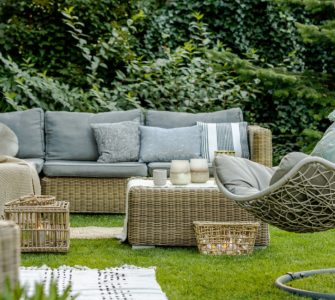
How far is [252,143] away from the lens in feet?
21.8

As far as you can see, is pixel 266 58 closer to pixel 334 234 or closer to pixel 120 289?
pixel 334 234

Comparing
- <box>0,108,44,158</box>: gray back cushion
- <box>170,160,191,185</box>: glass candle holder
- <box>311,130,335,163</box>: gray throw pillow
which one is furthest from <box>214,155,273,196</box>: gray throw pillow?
<box>0,108,44,158</box>: gray back cushion

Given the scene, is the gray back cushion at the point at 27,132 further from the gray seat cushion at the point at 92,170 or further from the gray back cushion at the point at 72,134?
the gray seat cushion at the point at 92,170

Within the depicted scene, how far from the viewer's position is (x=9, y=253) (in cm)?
199

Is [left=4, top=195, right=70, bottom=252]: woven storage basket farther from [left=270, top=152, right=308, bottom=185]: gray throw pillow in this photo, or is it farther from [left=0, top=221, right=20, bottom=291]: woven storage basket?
[left=0, top=221, right=20, bottom=291]: woven storage basket

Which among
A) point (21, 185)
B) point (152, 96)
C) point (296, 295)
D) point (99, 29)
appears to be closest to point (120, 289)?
point (296, 295)

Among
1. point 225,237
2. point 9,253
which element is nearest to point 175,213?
point 225,237

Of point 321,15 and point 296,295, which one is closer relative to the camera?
point 296,295

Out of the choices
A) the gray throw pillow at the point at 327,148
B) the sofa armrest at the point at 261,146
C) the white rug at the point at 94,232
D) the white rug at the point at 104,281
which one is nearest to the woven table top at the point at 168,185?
the white rug at the point at 94,232

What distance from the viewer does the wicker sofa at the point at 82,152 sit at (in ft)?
21.2

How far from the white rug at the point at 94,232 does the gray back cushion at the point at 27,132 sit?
3.98 ft

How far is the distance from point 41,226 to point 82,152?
2058mm

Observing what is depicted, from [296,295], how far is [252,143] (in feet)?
10.0

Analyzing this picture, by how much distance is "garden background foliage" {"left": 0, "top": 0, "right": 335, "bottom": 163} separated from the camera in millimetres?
7992
